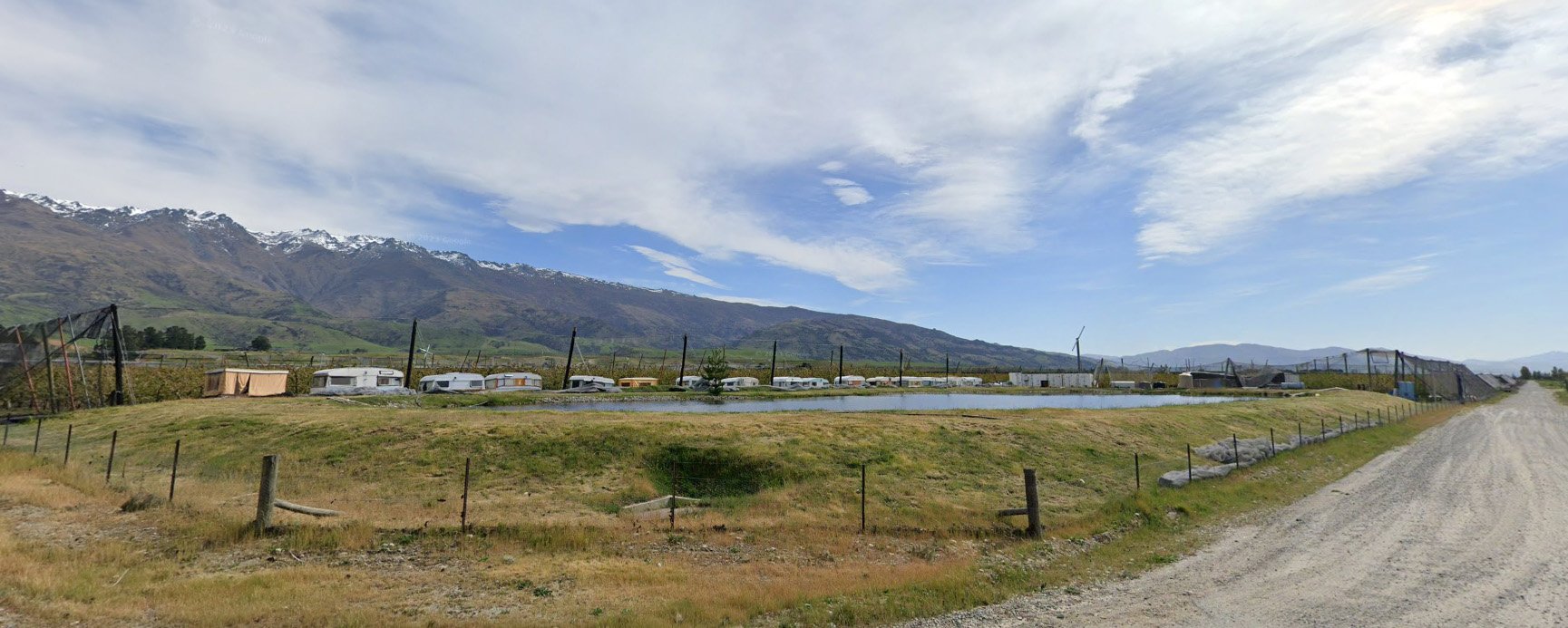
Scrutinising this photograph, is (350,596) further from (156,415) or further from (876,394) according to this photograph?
(876,394)

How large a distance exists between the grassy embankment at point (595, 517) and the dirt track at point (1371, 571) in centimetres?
127

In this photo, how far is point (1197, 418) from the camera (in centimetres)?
4244

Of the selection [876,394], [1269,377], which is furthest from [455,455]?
[1269,377]

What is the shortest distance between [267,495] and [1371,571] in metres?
26.3

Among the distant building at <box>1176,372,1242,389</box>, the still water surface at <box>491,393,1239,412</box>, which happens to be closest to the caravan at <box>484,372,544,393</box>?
the still water surface at <box>491,393,1239,412</box>

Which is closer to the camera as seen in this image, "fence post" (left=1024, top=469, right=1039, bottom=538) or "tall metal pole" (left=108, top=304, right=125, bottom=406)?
"fence post" (left=1024, top=469, right=1039, bottom=538)

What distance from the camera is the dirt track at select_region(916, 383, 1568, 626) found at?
1123 cm

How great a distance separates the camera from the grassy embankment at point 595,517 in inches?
472

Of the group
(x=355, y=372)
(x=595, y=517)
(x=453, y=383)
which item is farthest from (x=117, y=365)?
(x=595, y=517)

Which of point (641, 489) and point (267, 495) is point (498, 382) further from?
point (267, 495)

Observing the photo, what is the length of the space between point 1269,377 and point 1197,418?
8340 cm

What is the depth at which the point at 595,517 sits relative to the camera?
19891 mm

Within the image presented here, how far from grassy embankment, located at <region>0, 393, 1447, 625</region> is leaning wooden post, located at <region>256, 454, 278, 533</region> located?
1.40 ft

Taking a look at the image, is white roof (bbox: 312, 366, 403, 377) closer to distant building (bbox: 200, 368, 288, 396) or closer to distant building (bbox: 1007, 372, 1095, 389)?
distant building (bbox: 200, 368, 288, 396)
